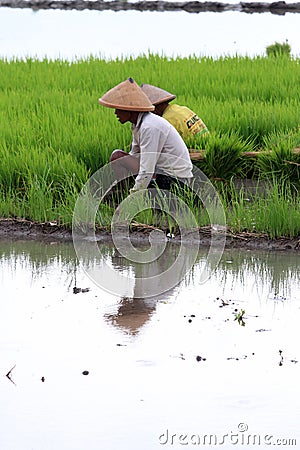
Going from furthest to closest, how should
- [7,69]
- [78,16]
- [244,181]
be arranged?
[78,16], [7,69], [244,181]

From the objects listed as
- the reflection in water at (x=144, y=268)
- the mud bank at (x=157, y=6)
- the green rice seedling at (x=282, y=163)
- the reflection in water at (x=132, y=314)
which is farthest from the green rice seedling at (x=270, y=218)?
the mud bank at (x=157, y=6)

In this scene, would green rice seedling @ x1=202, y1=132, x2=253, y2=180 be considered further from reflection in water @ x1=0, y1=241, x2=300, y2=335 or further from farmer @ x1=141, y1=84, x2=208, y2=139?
reflection in water @ x1=0, y1=241, x2=300, y2=335

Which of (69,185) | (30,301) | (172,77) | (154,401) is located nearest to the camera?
(154,401)

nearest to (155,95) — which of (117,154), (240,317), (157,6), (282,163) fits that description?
(117,154)

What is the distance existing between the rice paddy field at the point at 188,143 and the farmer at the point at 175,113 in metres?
0.12

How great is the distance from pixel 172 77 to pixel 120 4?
1720 cm

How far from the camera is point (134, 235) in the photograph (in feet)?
19.1

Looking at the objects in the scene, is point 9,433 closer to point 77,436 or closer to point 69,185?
point 77,436

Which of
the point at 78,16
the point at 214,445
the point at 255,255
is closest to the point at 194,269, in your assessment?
the point at 255,255

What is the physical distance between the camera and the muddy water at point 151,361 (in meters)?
3.18

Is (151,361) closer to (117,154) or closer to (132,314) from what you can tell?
(132,314)

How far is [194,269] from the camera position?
5.20 m

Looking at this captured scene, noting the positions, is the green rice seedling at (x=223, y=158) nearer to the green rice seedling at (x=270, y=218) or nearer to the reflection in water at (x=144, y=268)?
the green rice seedling at (x=270, y=218)

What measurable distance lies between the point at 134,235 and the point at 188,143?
1313 mm
